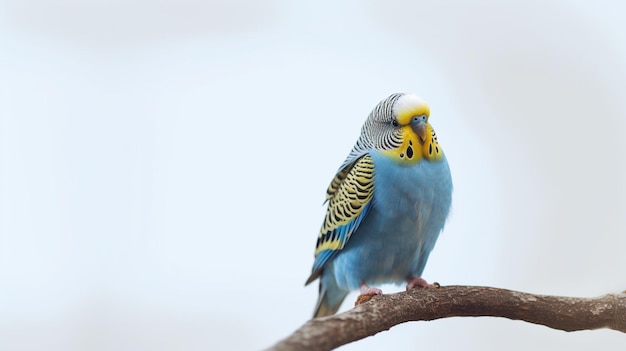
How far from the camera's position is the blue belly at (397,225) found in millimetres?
2098

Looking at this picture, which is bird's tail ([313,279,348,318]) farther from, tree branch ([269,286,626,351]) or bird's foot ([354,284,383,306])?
tree branch ([269,286,626,351])

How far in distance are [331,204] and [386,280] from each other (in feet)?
1.01

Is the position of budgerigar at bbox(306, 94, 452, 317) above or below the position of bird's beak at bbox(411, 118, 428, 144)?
below

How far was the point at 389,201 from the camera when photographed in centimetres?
212

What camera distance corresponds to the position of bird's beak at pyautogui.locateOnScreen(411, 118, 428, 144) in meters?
2.02

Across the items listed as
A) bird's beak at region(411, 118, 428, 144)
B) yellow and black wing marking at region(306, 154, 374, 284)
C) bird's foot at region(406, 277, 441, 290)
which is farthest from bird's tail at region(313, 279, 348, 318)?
bird's beak at region(411, 118, 428, 144)

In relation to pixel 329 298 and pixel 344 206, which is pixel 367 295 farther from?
pixel 329 298

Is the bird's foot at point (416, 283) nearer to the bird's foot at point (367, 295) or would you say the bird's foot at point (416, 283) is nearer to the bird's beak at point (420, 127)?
the bird's foot at point (367, 295)

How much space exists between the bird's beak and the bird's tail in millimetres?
650

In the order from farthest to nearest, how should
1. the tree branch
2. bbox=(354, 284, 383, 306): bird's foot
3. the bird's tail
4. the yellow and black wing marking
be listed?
the bird's tail < the yellow and black wing marking < bbox=(354, 284, 383, 306): bird's foot < the tree branch

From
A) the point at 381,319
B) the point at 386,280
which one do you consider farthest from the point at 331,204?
the point at 381,319

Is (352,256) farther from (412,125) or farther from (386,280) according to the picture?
(412,125)

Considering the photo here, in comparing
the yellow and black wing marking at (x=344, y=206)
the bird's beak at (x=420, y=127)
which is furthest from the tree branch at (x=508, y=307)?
the bird's beak at (x=420, y=127)

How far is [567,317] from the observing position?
1.97m
